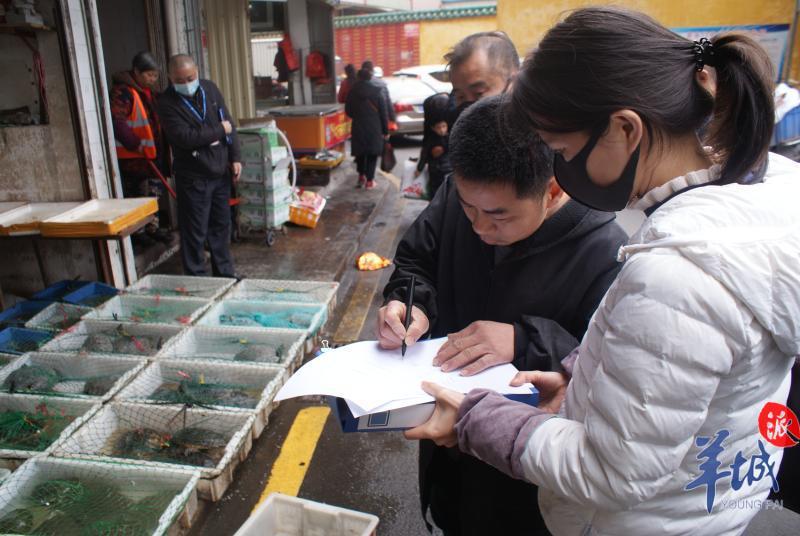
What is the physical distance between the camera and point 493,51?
10.8ft

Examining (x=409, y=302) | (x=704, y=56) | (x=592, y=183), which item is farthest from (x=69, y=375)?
(x=704, y=56)

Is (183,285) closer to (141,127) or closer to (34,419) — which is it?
(141,127)

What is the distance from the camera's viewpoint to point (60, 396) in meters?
3.08

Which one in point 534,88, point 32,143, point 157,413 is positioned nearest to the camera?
point 534,88

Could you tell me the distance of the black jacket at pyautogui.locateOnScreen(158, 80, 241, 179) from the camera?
4.60 meters

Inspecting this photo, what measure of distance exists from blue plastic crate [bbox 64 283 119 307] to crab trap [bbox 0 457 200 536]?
1886 mm

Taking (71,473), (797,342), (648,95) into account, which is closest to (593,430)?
(797,342)

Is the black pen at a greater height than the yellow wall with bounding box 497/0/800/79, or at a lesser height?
lesser

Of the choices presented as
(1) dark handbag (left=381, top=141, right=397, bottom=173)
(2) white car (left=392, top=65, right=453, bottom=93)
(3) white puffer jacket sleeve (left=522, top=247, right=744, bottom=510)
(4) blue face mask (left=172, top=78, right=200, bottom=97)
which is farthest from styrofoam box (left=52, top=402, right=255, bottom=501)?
(2) white car (left=392, top=65, right=453, bottom=93)

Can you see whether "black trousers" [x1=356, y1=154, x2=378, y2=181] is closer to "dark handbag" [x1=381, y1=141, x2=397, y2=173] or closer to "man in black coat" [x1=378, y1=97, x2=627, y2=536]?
"dark handbag" [x1=381, y1=141, x2=397, y2=173]

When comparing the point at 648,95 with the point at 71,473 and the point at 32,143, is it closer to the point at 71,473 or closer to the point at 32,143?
the point at 71,473

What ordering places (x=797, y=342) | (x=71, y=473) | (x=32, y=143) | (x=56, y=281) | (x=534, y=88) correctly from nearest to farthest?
(x=797, y=342) < (x=534, y=88) < (x=71, y=473) < (x=32, y=143) < (x=56, y=281)

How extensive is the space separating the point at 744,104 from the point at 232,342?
139 inches

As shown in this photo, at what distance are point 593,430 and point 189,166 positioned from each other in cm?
454
